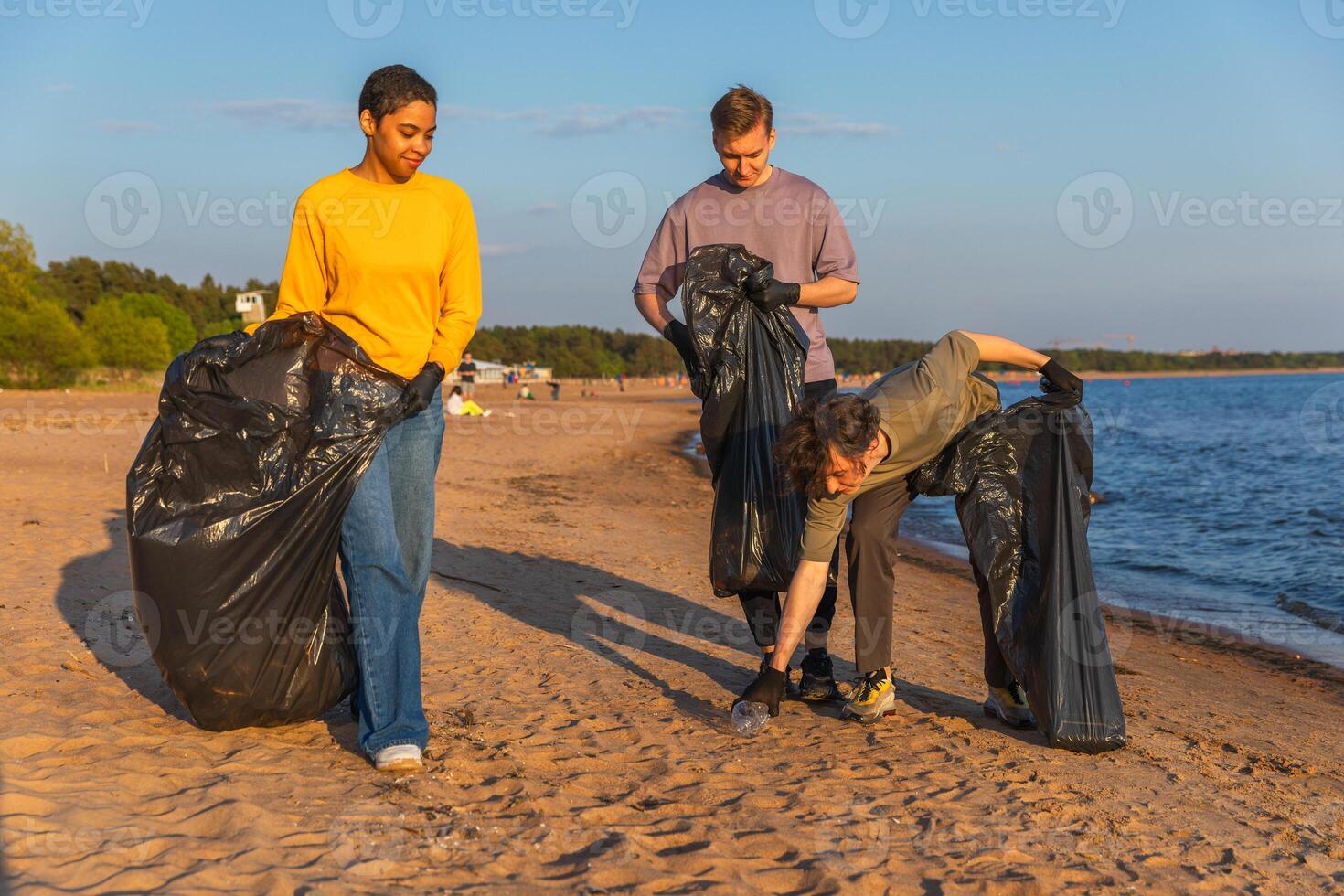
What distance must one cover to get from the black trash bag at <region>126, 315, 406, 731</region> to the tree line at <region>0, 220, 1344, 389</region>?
17.4ft

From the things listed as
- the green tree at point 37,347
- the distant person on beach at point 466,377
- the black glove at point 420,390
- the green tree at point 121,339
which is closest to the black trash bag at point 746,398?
the black glove at point 420,390

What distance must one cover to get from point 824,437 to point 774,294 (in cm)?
73

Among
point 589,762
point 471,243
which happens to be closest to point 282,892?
point 589,762

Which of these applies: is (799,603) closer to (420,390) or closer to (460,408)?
(420,390)

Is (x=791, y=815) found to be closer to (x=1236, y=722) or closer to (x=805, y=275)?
(x=805, y=275)

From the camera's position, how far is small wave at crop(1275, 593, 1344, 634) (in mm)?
8062

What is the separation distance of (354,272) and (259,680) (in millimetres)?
1310

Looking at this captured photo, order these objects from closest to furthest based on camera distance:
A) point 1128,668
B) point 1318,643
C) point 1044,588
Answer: point 1044,588 < point 1128,668 < point 1318,643

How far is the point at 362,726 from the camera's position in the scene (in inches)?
129

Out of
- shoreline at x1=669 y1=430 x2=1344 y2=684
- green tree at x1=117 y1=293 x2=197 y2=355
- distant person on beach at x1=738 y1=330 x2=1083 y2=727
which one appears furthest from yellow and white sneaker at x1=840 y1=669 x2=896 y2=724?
green tree at x1=117 y1=293 x2=197 y2=355

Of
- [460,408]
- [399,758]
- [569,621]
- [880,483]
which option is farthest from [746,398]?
[460,408]

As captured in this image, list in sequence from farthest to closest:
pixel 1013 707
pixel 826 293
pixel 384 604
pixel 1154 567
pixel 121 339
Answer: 1. pixel 121 339
2. pixel 1154 567
3. pixel 826 293
4. pixel 1013 707
5. pixel 384 604

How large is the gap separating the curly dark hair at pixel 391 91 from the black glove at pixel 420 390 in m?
0.77

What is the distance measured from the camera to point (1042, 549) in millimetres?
3689
